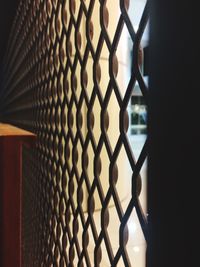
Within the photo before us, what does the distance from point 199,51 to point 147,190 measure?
173 millimetres

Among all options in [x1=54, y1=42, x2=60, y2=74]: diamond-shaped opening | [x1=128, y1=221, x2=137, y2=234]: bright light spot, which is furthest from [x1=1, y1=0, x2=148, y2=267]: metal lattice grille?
[x1=128, y1=221, x2=137, y2=234]: bright light spot

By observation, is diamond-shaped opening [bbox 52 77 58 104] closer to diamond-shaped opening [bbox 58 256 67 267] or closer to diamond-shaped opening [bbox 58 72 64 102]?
diamond-shaped opening [bbox 58 72 64 102]

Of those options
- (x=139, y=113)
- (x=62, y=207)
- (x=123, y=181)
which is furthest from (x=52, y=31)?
(x=123, y=181)

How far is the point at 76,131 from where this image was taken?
0.79 metres

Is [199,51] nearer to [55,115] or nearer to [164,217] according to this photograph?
[164,217]

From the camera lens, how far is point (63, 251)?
919 mm

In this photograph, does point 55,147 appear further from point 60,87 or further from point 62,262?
point 62,262

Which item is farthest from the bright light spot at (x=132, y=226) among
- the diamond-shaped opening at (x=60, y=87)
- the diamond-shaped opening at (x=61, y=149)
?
the diamond-shaped opening at (x=60, y=87)

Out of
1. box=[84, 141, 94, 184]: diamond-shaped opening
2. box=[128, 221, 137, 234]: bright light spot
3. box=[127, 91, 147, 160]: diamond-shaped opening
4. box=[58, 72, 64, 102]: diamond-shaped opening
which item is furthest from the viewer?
box=[128, 221, 137, 234]: bright light spot

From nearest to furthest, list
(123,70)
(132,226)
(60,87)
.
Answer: (60,87)
(123,70)
(132,226)

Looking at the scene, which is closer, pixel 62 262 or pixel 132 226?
pixel 62 262

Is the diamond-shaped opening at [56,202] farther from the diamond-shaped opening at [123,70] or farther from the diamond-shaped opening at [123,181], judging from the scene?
the diamond-shaped opening at [123,70]

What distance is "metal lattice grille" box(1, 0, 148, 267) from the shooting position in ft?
1.72

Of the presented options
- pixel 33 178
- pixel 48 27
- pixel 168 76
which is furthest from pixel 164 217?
pixel 33 178
